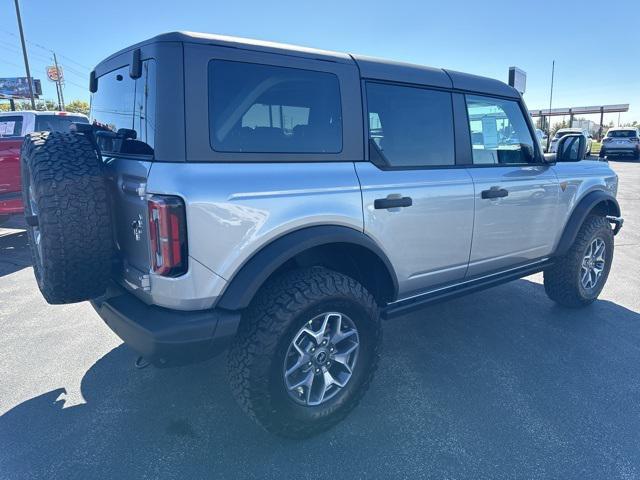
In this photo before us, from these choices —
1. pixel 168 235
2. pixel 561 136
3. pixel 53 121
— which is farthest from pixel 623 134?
pixel 168 235

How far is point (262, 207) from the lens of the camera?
209 centimetres

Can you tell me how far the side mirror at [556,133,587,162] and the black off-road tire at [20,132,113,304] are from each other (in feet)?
11.6

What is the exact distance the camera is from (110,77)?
2639 millimetres

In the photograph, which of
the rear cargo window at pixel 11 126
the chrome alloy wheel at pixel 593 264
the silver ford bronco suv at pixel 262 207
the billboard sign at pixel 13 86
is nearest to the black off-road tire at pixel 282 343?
the silver ford bronco suv at pixel 262 207

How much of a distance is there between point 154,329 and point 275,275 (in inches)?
26.8

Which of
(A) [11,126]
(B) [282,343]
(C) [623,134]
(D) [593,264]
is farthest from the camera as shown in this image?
(C) [623,134]

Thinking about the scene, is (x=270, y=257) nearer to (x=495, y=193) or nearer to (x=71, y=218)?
(x=71, y=218)

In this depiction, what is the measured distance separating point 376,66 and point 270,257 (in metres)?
1.39

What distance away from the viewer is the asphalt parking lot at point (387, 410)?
2.20 metres

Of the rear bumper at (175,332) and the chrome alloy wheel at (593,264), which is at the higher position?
the rear bumper at (175,332)

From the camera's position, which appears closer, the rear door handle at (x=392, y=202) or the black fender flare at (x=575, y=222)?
the rear door handle at (x=392, y=202)

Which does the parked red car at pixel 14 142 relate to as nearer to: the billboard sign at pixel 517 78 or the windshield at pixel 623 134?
the billboard sign at pixel 517 78

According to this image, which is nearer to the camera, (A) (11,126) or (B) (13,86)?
(A) (11,126)

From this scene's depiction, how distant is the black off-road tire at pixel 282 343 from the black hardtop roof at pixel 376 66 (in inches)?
46.1
